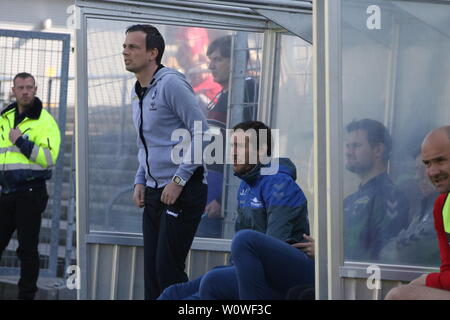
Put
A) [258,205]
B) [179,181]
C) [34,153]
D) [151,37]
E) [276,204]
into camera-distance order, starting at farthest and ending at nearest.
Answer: [34,153], [151,37], [179,181], [258,205], [276,204]

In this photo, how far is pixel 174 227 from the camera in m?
5.31

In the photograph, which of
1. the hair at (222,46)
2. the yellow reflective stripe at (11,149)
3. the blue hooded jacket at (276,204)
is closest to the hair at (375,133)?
the blue hooded jacket at (276,204)

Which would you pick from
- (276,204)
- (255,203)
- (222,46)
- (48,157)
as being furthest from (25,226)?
(276,204)

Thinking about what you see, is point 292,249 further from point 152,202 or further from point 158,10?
point 158,10

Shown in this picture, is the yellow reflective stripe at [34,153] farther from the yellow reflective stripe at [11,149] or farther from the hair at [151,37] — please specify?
the hair at [151,37]

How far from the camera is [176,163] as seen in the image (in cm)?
543

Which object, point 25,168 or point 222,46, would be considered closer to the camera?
point 222,46

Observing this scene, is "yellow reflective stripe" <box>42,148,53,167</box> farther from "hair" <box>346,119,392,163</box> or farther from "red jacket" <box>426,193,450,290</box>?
"red jacket" <box>426,193,450,290</box>

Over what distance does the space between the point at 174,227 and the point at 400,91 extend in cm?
152

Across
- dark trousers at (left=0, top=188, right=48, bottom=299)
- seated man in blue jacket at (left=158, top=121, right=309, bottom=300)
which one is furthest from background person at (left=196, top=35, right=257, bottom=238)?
dark trousers at (left=0, top=188, right=48, bottom=299)

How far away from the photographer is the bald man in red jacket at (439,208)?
153 inches

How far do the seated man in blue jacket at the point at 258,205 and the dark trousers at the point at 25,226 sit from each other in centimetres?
281

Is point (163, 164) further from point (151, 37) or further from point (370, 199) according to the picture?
point (370, 199)
